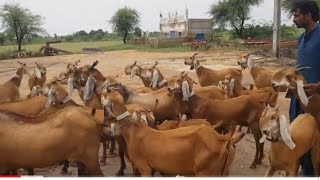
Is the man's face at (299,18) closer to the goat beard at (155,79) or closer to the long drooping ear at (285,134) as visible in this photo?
the long drooping ear at (285,134)

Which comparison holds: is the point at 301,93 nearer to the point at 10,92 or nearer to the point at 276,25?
the point at 10,92

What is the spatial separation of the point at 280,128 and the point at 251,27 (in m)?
25.7

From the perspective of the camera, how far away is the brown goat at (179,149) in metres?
4.45

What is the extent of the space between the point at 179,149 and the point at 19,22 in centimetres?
3500

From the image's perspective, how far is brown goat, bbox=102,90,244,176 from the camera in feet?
14.6

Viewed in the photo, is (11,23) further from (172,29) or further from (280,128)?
(280,128)

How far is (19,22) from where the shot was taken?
36.8 meters

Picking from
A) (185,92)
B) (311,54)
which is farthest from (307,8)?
(185,92)

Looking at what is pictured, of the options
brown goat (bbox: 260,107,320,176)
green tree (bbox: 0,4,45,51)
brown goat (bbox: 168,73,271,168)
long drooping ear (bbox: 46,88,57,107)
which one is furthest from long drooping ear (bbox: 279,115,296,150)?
green tree (bbox: 0,4,45,51)

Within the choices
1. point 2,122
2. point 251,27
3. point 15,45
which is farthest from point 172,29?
point 2,122

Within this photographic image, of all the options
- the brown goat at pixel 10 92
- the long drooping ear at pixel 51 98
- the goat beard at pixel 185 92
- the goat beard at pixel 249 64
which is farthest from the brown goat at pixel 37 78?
the goat beard at pixel 249 64

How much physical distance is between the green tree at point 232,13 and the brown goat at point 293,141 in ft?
77.1

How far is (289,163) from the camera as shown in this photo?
461 cm

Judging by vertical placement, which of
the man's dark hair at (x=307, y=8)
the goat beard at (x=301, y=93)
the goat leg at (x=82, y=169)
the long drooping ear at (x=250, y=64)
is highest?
the man's dark hair at (x=307, y=8)
